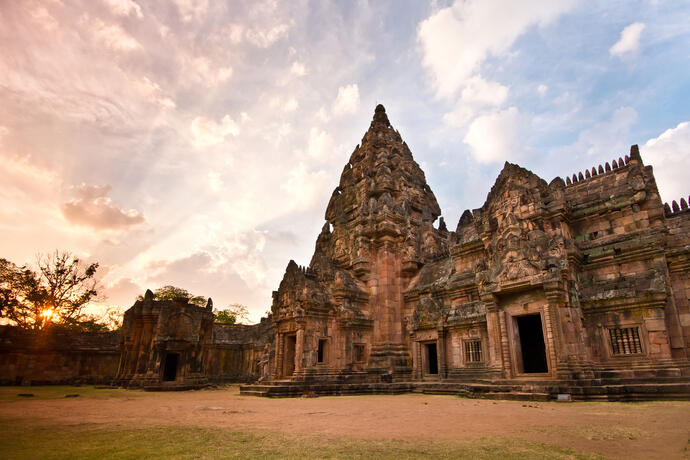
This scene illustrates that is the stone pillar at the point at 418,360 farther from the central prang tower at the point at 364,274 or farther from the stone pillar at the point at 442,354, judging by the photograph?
the stone pillar at the point at 442,354

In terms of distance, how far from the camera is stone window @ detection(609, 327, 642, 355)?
12.5 meters

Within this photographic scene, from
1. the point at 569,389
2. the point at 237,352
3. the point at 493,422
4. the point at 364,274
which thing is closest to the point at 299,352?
the point at 364,274

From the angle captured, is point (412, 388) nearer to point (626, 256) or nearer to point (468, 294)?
point (468, 294)

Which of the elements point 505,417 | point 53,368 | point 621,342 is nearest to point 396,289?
point 621,342

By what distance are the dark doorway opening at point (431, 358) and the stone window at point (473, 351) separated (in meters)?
2.46

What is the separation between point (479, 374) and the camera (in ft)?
51.4

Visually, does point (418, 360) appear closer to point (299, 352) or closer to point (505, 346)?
point (299, 352)

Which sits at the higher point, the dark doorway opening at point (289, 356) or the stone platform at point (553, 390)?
the dark doorway opening at point (289, 356)

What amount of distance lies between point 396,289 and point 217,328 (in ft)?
54.3

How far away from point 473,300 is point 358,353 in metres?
6.48

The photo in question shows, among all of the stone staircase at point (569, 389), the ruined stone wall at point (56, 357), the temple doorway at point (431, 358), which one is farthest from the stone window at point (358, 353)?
the ruined stone wall at point (56, 357)

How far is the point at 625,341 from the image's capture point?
12719 mm

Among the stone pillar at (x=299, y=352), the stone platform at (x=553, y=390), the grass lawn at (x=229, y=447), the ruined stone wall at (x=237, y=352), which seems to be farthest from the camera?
the ruined stone wall at (x=237, y=352)

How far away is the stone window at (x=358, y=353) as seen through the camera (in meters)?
19.8
